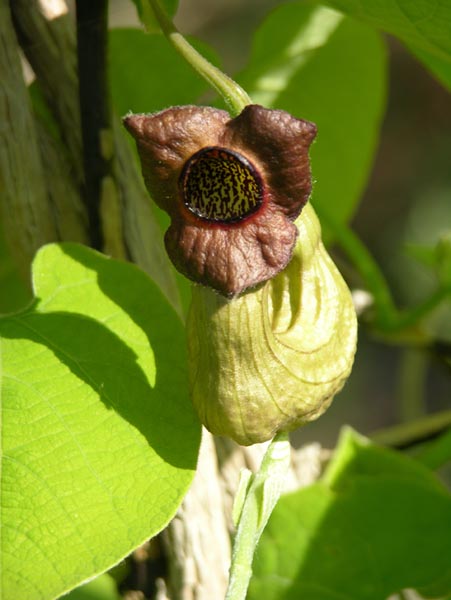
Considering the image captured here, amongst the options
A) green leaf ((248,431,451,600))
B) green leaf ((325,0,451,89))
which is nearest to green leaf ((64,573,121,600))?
green leaf ((248,431,451,600))

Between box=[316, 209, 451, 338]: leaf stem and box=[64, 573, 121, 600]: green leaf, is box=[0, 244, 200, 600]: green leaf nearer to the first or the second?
box=[64, 573, 121, 600]: green leaf

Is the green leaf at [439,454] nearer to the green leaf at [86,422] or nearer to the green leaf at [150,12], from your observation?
the green leaf at [86,422]

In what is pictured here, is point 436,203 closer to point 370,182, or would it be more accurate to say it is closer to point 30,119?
point 370,182

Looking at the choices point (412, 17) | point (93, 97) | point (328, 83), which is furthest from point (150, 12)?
point (328, 83)

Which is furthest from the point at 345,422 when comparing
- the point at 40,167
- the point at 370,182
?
the point at 40,167

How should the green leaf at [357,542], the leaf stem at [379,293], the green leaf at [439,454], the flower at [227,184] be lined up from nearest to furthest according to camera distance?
the flower at [227,184] < the green leaf at [357,542] < the green leaf at [439,454] < the leaf stem at [379,293]

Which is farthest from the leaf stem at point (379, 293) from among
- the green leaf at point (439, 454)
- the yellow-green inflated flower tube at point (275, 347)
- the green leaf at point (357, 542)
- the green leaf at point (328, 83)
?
the yellow-green inflated flower tube at point (275, 347)
